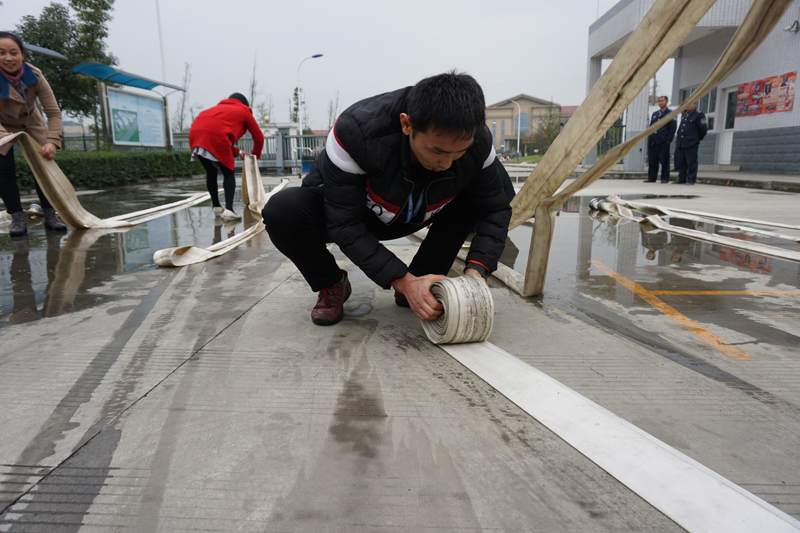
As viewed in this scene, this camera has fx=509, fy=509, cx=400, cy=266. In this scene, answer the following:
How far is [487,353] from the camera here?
2107 mm

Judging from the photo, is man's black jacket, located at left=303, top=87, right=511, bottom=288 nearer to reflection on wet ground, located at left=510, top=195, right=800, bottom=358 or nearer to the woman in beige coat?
reflection on wet ground, located at left=510, top=195, right=800, bottom=358

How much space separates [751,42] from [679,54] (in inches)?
743

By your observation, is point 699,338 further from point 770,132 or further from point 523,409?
point 770,132

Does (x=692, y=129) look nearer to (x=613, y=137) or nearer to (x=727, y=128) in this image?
(x=727, y=128)

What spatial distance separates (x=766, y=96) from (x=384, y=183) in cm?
1590

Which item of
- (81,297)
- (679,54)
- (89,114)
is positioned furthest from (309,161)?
(81,297)

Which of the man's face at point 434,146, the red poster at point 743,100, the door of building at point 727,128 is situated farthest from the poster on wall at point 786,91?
the man's face at point 434,146

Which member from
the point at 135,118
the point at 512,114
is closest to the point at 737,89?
the point at 135,118

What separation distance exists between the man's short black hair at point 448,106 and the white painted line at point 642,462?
3.02 feet

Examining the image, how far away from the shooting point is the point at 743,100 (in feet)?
48.4

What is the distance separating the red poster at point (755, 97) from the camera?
13.9m

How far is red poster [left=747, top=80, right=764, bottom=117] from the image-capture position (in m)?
13.9

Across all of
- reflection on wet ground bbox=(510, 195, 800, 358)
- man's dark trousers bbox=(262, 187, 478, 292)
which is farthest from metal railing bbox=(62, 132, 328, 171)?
man's dark trousers bbox=(262, 187, 478, 292)

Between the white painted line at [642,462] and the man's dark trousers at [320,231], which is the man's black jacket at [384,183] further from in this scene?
the white painted line at [642,462]
